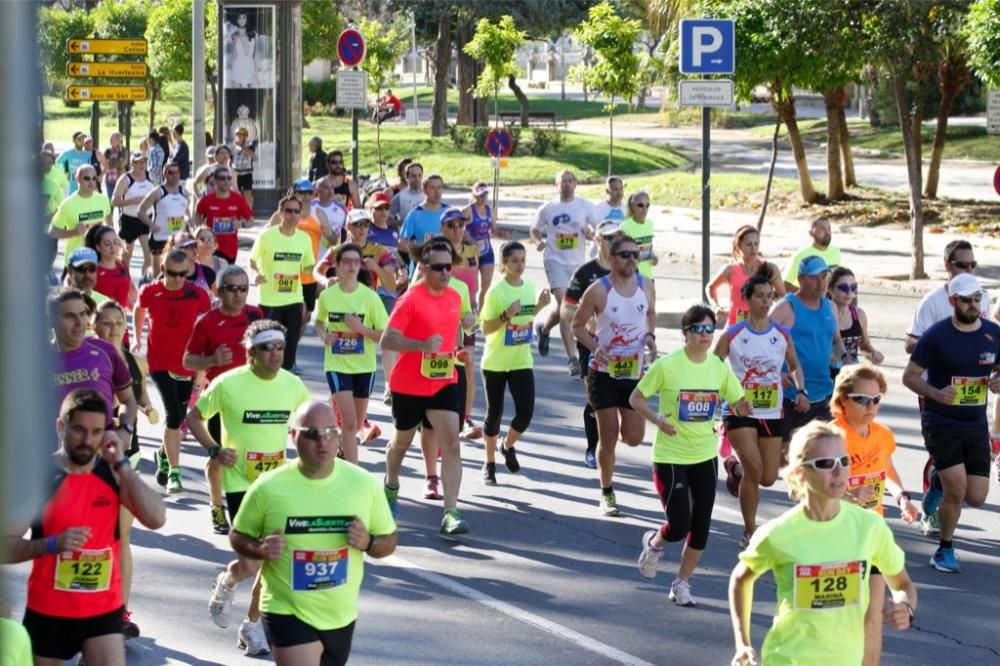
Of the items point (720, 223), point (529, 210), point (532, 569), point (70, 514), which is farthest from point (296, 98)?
point (70, 514)

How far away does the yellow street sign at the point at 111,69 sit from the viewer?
2928 centimetres

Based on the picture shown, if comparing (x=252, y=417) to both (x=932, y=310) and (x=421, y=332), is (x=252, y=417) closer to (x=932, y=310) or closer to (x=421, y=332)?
(x=421, y=332)

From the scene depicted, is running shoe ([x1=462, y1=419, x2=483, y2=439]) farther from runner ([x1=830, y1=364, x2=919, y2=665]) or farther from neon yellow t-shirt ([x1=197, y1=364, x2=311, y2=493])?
runner ([x1=830, y1=364, x2=919, y2=665])

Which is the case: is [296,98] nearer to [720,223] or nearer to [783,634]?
[720,223]

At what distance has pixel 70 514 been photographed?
585cm

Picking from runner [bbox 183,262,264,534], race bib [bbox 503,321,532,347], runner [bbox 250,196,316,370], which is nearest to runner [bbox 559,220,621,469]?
race bib [bbox 503,321,532,347]

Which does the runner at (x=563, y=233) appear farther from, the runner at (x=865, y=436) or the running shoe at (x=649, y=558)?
the runner at (x=865, y=436)

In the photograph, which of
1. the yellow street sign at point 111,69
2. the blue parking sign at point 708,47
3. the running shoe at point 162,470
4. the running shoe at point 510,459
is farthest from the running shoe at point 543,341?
the yellow street sign at point 111,69

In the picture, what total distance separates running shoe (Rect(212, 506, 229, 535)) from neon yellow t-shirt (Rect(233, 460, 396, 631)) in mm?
3757

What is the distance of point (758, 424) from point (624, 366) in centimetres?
127

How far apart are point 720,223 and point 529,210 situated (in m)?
4.40

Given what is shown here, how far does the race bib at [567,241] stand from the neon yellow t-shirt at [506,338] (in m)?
4.72

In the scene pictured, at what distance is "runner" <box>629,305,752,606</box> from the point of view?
866 cm

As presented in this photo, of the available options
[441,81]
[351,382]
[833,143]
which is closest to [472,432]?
[351,382]
